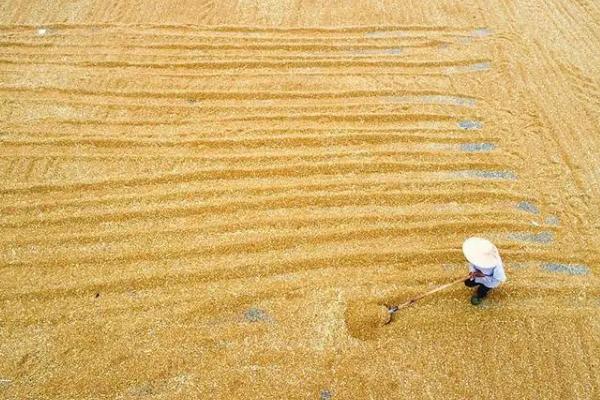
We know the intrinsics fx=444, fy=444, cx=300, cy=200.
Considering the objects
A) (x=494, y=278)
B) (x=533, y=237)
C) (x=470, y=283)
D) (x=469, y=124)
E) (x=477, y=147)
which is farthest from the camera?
(x=469, y=124)

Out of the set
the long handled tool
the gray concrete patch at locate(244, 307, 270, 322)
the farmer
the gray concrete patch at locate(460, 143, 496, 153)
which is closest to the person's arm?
the farmer

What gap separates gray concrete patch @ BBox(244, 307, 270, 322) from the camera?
4.46 m

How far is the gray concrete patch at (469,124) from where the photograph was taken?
245 inches

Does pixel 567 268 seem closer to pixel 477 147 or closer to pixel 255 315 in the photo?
pixel 477 147

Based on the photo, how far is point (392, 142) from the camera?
19.7 ft

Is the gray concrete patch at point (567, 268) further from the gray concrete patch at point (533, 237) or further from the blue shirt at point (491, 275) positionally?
the blue shirt at point (491, 275)

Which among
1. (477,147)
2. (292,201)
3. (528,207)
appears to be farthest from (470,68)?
(292,201)

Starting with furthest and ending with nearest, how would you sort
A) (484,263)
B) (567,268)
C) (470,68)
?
(470,68)
(567,268)
(484,263)

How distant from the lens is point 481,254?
162 inches

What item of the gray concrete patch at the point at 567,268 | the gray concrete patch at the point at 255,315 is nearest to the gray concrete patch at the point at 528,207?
the gray concrete patch at the point at 567,268

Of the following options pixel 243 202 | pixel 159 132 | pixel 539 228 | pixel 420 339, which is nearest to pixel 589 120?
pixel 539 228

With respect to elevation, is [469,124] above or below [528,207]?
above

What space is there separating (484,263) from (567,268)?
4.77ft

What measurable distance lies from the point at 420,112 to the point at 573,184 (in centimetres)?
216
